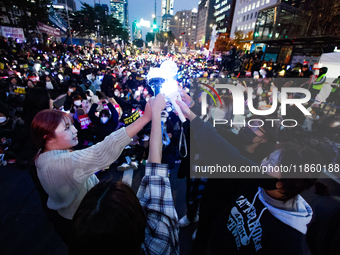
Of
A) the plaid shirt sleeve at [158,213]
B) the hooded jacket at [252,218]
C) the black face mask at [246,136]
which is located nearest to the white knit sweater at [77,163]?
the plaid shirt sleeve at [158,213]

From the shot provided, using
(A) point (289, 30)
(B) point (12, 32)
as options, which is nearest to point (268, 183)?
(B) point (12, 32)

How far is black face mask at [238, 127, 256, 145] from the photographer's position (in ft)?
14.9

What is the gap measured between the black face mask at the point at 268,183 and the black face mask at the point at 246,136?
3.31 metres

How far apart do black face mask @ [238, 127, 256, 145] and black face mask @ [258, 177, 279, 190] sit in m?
3.31

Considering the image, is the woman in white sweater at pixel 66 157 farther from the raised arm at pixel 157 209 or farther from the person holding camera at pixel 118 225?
the person holding camera at pixel 118 225

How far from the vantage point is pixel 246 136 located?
4.73 m

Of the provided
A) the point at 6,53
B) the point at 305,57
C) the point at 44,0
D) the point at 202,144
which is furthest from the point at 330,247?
the point at 44,0

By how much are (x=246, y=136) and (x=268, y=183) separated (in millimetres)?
3614

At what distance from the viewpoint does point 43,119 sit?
142 centimetres

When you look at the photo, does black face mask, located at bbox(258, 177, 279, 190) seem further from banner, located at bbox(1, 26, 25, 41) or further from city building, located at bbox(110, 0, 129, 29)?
city building, located at bbox(110, 0, 129, 29)

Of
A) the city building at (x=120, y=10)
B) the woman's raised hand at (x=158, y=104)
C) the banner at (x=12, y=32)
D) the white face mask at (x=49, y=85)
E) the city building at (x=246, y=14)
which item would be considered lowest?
the white face mask at (x=49, y=85)

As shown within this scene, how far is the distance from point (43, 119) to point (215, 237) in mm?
2221

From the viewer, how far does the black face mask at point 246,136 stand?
14.9 feet

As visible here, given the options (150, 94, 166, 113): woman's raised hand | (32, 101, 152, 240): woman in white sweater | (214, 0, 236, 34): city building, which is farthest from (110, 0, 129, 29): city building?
(150, 94, 166, 113): woman's raised hand
